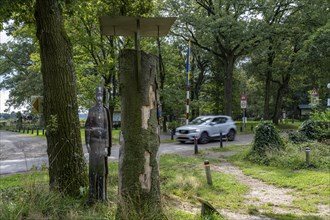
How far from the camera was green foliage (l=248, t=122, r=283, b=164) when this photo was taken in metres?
11.8

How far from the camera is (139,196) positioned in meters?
4.05

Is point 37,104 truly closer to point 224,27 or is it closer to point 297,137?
point 297,137

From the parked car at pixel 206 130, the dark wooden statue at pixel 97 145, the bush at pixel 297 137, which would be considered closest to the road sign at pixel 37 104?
the dark wooden statue at pixel 97 145

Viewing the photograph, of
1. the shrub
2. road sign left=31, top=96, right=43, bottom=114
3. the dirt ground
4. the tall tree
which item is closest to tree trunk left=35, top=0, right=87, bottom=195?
road sign left=31, top=96, right=43, bottom=114

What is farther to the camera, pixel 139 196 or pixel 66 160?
pixel 66 160

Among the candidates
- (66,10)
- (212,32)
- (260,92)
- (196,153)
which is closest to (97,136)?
(66,10)

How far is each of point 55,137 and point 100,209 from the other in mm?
1638

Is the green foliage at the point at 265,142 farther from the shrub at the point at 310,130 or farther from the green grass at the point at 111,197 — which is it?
the green grass at the point at 111,197

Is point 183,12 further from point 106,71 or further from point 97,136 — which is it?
point 97,136

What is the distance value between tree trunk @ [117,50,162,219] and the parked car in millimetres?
13742

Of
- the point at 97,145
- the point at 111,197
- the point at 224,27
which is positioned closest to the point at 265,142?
the point at 111,197

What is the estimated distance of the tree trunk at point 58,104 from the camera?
5.27 meters

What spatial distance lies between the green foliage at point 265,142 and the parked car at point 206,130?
19.0 feet

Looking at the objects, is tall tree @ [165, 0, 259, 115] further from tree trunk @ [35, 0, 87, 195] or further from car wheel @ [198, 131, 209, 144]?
tree trunk @ [35, 0, 87, 195]
